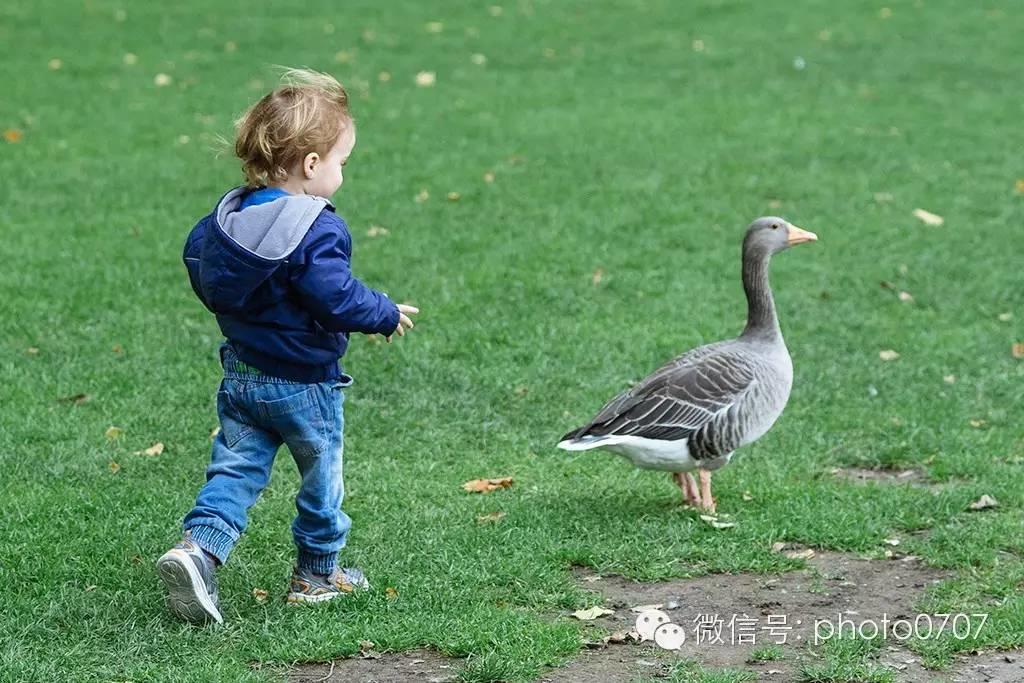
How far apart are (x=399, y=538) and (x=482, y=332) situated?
8.26 ft

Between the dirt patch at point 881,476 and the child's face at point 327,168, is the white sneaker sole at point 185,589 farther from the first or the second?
the dirt patch at point 881,476

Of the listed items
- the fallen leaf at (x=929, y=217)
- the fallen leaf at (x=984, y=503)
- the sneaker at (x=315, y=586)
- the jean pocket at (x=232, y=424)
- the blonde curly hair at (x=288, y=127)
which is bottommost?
the fallen leaf at (x=984, y=503)

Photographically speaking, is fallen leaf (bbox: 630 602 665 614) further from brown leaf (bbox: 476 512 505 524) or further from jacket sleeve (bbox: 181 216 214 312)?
jacket sleeve (bbox: 181 216 214 312)

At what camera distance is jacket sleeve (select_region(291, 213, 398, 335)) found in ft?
13.6

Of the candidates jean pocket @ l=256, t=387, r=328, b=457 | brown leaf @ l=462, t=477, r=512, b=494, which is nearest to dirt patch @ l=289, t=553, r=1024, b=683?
jean pocket @ l=256, t=387, r=328, b=457

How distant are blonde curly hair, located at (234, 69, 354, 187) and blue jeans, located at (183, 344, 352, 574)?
0.58 meters

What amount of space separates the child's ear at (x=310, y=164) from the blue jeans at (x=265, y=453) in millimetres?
592

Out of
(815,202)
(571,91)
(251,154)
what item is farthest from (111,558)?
(571,91)

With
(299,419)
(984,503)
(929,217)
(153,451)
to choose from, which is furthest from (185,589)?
(929,217)

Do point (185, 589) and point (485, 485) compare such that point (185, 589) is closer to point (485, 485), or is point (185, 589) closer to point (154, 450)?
point (485, 485)

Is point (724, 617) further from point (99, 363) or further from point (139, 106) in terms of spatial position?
point (139, 106)

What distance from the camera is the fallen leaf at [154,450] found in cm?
601

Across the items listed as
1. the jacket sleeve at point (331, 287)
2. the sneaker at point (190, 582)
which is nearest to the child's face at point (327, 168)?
the jacket sleeve at point (331, 287)

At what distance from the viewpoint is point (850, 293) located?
332 inches
